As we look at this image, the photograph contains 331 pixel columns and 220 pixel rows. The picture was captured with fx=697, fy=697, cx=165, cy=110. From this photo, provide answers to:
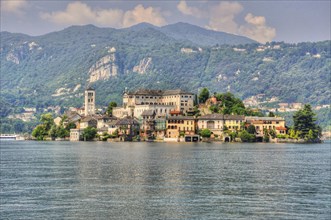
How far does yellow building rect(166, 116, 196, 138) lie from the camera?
6836 inches

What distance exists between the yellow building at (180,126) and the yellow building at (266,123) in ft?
45.2

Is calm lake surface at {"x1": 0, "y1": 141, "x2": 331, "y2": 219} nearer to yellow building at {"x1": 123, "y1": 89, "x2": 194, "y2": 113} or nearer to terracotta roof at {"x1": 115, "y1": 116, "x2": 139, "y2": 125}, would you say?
terracotta roof at {"x1": 115, "y1": 116, "x2": 139, "y2": 125}

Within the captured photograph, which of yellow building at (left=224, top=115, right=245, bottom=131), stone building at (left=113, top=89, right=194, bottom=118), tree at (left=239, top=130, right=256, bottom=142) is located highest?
stone building at (left=113, top=89, right=194, bottom=118)

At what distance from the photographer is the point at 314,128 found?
18088cm

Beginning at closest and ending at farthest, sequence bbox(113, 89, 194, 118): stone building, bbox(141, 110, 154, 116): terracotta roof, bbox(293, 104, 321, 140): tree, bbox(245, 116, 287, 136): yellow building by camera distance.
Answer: bbox(245, 116, 287, 136): yellow building, bbox(293, 104, 321, 140): tree, bbox(141, 110, 154, 116): terracotta roof, bbox(113, 89, 194, 118): stone building

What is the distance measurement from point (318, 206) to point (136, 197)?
1338 centimetres

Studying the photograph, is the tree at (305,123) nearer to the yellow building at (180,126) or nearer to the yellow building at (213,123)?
the yellow building at (213,123)

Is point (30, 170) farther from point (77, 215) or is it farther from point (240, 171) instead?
point (77, 215)

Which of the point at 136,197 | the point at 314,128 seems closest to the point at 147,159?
the point at 136,197

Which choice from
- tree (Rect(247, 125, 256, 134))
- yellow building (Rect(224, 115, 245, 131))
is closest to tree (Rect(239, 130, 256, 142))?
tree (Rect(247, 125, 256, 134))

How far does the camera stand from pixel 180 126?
17388cm

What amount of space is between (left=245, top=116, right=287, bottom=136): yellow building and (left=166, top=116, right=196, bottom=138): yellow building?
1377cm

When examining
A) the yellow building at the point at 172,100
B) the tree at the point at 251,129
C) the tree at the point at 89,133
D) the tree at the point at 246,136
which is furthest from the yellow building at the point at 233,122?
the tree at the point at 89,133

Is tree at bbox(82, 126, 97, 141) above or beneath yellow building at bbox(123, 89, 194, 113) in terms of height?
beneath
